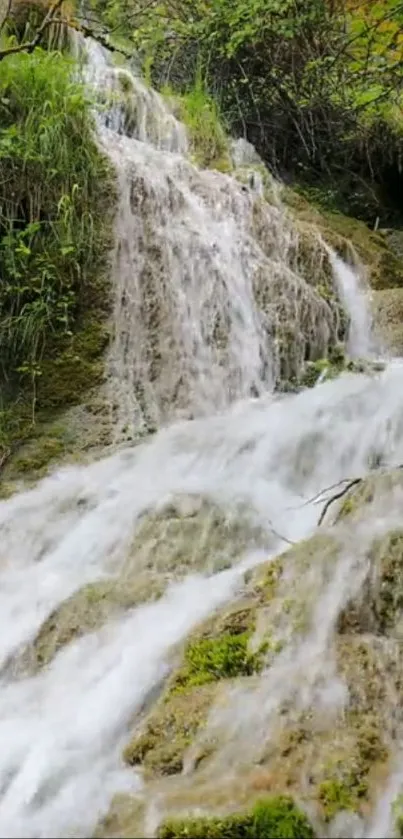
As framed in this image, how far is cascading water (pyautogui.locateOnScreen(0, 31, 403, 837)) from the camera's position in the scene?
212 cm

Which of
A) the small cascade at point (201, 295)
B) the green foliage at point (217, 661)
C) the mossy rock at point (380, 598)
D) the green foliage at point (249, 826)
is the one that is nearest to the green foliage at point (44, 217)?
the small cascade at point (201, 295)

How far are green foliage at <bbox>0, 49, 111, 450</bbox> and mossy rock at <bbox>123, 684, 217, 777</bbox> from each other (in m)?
2.72

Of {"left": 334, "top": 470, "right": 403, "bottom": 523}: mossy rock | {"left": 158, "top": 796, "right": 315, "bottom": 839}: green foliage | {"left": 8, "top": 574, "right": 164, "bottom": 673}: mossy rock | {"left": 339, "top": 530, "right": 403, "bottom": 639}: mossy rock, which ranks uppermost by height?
{"left": 334, "top": 470, "right": 403, "bottom": 523}: mossy rock

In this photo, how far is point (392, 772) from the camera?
1.84 m

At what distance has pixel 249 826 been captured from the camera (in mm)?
1660

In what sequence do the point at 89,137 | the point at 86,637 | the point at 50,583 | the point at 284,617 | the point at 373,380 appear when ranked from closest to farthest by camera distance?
the point at 284,617 < the point at 86,637 < the point at 50,583 < the point at 373,380 < the point at 89,137

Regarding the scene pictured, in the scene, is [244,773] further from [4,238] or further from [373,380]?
[4,238]

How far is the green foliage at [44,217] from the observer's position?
15.4 ft

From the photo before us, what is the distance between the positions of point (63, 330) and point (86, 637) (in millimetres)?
2486

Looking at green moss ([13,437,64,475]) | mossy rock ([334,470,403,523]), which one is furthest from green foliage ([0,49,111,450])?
mossy rock ([334,470,403,523])

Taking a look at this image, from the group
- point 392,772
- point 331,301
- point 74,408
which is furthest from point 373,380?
point 392,772

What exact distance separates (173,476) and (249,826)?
2310 millimetres

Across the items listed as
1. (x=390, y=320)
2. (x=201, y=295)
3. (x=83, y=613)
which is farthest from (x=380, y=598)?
(x=390, y=320)

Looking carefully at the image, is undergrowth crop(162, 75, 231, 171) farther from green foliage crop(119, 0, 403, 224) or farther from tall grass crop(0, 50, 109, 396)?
tall grass crop(0, 50, 109, 396)
